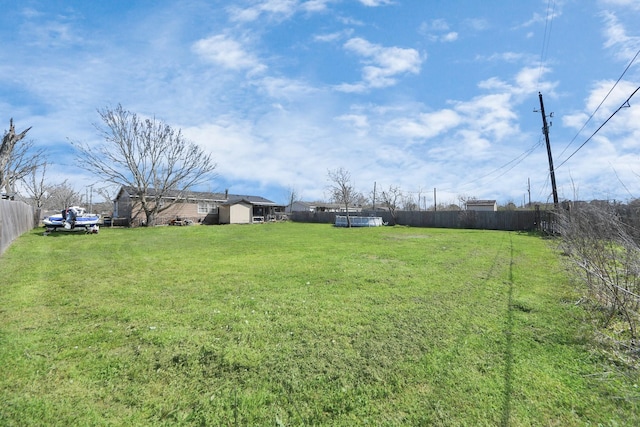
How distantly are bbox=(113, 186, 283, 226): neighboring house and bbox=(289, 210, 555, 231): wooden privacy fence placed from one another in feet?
48.2

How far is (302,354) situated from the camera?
10.2 ft

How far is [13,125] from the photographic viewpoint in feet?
46.1

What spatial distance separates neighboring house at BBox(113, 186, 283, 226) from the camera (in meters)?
24.4

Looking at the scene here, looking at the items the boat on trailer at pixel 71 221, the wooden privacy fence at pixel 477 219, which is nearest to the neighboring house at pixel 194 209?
the boat on trailer at pixel 71 221

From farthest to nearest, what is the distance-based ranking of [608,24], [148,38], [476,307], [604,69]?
[148,38] < [604,69] < [608,24] < [476,307]

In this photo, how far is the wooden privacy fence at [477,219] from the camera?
1988cm

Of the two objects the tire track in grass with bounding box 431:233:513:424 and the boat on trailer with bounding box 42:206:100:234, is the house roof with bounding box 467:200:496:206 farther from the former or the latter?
the boat on trailer with bounding box 42:206:100:234

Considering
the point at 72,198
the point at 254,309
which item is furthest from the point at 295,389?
the point at 72,198

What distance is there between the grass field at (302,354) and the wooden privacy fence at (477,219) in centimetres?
1531

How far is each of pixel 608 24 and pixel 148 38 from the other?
11915mm

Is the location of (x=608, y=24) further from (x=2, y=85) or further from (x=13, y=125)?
(x=13, y=125)

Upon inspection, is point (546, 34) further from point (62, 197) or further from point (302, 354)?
point (62, 197)

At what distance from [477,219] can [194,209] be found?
88.2 feet

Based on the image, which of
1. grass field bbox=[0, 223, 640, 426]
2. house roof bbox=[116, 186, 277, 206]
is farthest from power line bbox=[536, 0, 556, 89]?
house roof bbox=[116, 186, 277, 206]
